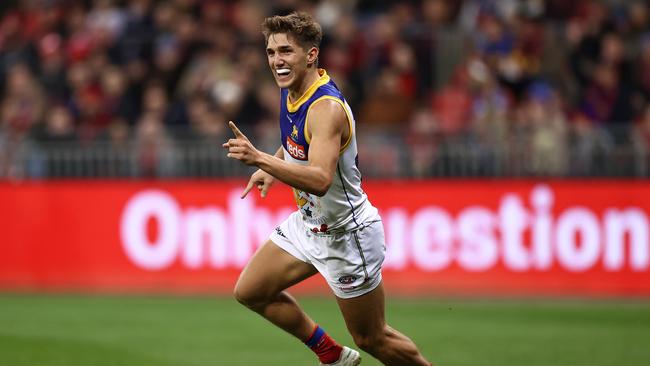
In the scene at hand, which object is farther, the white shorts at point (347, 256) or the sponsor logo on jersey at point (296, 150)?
the white shorts at point (347, 256)

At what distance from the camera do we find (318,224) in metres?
8.03

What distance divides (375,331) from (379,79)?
960 cm

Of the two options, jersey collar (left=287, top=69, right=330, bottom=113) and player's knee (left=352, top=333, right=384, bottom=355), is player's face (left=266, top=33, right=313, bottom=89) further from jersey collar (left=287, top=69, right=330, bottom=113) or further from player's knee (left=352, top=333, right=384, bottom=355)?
player's knee (left=352, top=333, right=384, bottom=355)

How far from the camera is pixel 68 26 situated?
20.0 m

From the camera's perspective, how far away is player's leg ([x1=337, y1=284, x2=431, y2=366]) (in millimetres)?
7930

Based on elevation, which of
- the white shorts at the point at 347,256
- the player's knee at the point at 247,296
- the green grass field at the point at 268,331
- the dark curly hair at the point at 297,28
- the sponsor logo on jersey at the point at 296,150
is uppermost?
the dark curly hair at the point at 297,28

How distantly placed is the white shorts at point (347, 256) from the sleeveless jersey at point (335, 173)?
7 cm

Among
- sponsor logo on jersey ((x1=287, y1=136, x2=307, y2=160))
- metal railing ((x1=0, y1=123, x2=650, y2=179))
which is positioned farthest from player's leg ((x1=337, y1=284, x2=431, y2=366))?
metal railing ((x1=0, y1=123, x2=650, y2=179))

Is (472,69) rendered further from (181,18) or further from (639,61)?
(181,18)

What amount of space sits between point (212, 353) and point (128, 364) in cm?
113

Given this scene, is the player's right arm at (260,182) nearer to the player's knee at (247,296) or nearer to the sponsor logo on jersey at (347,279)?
the player's knee at (247,296)

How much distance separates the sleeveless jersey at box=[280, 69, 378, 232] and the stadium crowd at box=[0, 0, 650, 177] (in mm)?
7475

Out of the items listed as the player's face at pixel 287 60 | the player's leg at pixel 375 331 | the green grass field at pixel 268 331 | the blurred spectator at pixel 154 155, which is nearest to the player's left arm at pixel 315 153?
the player's face at pixel 287 60

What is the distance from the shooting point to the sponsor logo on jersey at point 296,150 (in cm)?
773
